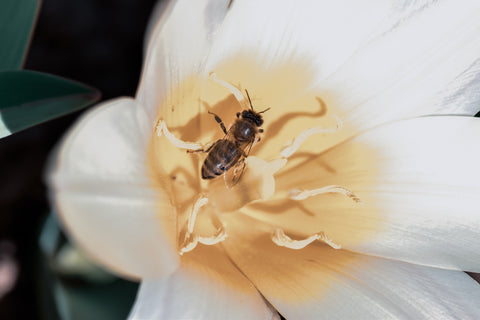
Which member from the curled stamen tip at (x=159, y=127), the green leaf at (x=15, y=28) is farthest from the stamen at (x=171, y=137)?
the green leaf at (x=15, y=28)

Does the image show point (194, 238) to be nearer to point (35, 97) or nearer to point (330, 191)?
point (330, 191)

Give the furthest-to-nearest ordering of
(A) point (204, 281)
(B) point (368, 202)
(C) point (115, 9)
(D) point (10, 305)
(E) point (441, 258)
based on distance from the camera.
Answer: (C) point (115, 9)
(D) point (10, 305)
(B) point (368, 202)
(E) point (441, 258)
(A) point (204, 281)

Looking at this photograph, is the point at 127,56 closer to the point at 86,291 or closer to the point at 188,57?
the point at 86,291

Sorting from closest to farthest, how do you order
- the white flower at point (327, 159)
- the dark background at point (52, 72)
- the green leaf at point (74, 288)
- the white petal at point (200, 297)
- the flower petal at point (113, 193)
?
the flower petal at point (113, 193), the white petal at point (200, 297), the white flower at point (327, 159), the green leaf at point (74, 288), the dark background at point (52, 72)

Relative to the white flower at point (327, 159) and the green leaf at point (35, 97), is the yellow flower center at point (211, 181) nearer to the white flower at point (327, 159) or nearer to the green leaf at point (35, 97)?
the white flower at point (327, 159)

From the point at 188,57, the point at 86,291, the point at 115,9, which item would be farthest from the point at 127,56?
the point at 188,57

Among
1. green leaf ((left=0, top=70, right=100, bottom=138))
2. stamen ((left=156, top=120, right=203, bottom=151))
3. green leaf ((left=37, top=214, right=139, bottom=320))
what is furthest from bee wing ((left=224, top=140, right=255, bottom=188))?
green leaf ((left=37, top=214, right=139, bottom=320))
